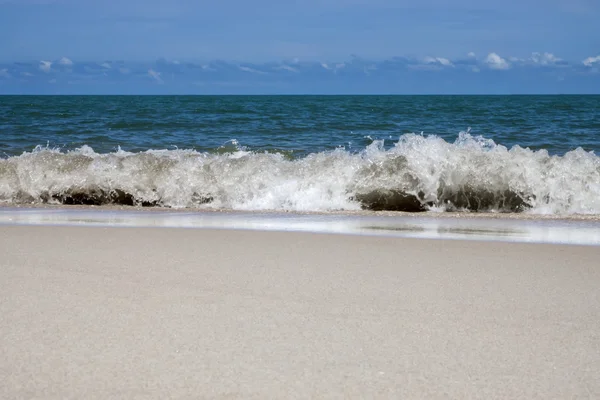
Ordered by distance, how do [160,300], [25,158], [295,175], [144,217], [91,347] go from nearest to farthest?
1. [91,347]
2. [160,300]
3. [144,217]
4. [295,175]
5. [25,158]

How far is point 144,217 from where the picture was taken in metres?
7.41

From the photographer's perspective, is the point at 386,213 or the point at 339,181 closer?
the point at 386,213

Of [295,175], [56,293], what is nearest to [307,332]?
[56,293]

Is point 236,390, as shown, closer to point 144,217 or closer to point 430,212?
point 144,217

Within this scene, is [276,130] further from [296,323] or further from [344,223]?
[296,323]

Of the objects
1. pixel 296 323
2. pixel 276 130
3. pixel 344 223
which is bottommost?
pixel 276 130

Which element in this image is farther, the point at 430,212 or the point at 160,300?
the point at 430,212

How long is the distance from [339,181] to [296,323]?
6.02m

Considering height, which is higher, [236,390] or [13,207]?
[236,390]

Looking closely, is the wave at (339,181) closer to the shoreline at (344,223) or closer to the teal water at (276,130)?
the shoreline at (344,223)

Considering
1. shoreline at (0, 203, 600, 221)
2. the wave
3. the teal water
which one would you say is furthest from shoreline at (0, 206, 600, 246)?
the teal water

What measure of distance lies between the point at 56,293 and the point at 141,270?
2.31ft

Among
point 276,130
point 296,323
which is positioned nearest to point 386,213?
point 296,323

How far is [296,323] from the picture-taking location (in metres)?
3.10
